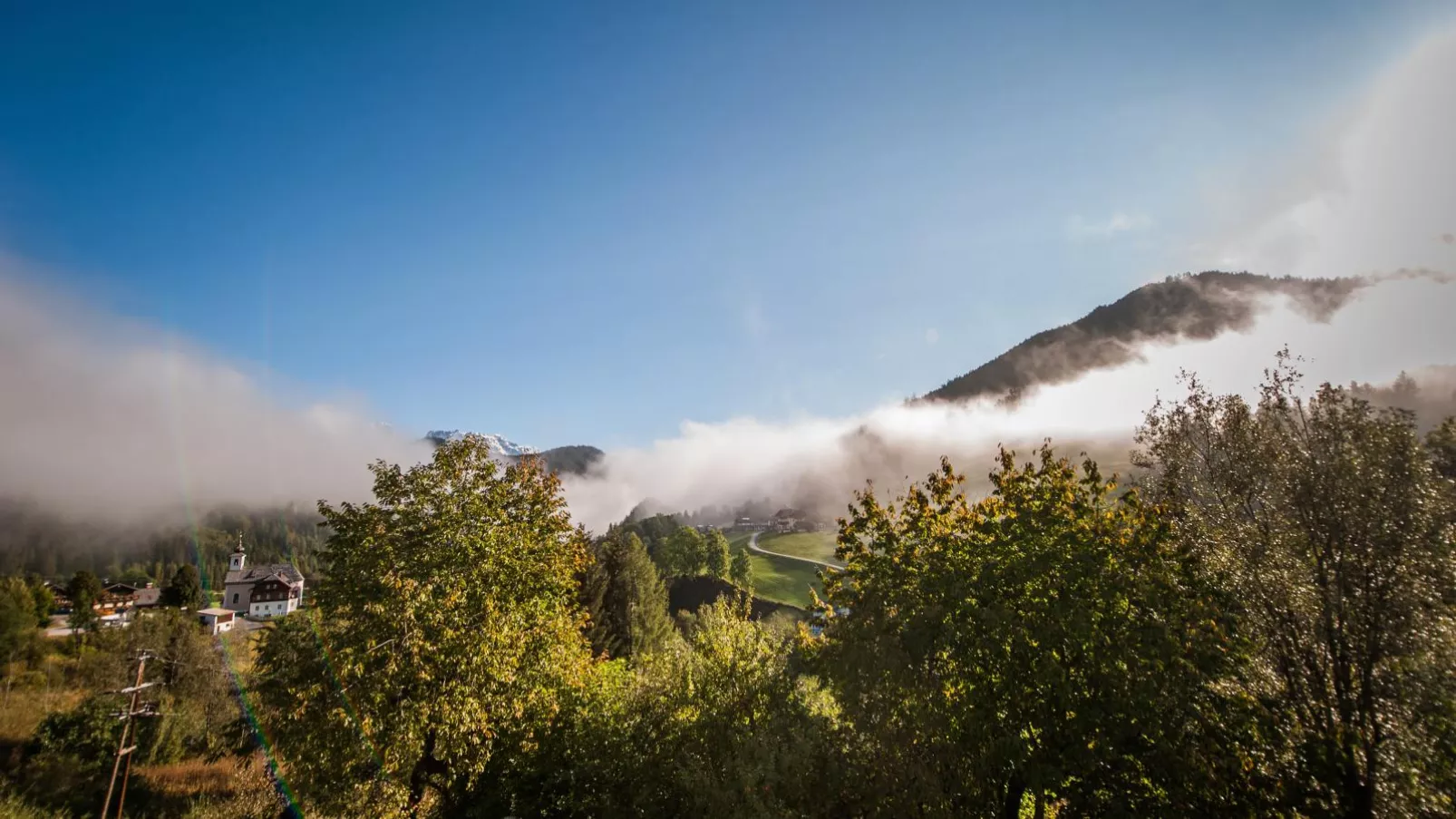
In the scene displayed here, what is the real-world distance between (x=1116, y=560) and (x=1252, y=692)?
3.52 metres

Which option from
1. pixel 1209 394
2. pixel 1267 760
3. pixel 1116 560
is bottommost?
pixel 1267 760

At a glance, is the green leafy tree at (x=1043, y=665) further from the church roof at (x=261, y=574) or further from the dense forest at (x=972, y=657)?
the church roof at (x=261, y=574)

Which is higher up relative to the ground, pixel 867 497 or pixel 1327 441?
pixel 1327 441

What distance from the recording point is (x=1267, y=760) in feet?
38.8

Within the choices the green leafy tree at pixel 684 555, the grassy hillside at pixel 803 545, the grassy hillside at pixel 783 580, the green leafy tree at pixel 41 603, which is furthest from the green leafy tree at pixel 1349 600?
the green leafy tree at pixel 41 603

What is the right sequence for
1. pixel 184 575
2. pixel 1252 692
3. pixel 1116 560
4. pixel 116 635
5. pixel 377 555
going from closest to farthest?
pixel 1252 692 → pixel 1116 560 → pixel 377 555 → pixel 116 635 → pixel 184 575

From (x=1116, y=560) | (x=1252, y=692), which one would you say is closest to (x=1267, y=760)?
(x=1252, y=692)

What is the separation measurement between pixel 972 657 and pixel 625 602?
48857 millimetres

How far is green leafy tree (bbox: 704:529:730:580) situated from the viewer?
123625mm

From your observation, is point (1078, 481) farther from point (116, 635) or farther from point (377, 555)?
point (116, 635)

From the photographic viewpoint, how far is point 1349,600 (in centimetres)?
1194

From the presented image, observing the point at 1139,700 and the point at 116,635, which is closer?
the point at 1139,700

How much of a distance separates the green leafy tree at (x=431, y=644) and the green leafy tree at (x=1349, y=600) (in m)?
20.1

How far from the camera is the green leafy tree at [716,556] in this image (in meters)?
124
